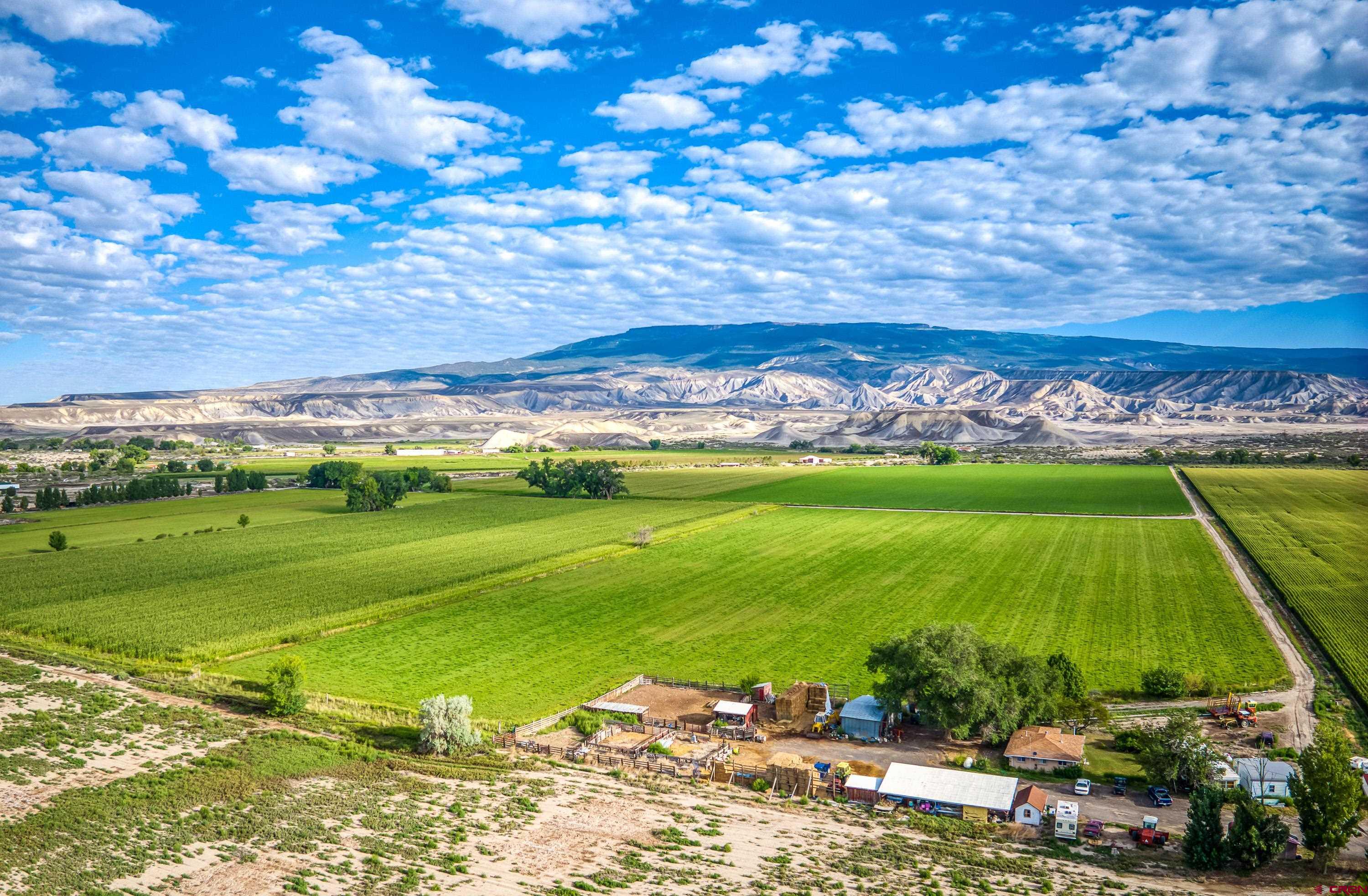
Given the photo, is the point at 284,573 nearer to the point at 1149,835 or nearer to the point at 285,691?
the point at 285,691

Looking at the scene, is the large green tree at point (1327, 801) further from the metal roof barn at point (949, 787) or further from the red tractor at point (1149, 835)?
the metal roof barn at point (949, 787)

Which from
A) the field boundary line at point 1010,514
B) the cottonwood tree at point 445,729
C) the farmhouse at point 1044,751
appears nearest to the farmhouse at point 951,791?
the farmhouse at point 1044,751

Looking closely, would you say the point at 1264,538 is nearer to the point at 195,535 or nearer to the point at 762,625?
the point at 762,625

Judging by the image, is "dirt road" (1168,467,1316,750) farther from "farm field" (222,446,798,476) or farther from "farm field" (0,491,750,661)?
"farm field" (222,446,798,476)

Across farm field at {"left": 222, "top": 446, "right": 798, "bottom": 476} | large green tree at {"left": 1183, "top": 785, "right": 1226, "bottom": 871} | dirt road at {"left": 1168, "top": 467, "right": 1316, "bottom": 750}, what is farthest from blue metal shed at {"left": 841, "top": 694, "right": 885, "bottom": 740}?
farm field at {"left": 222, "top": 446, "right": 798, "bottom": 476}

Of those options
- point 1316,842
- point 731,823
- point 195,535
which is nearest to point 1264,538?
point 1316,842

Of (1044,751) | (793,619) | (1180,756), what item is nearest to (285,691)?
(793,619)
